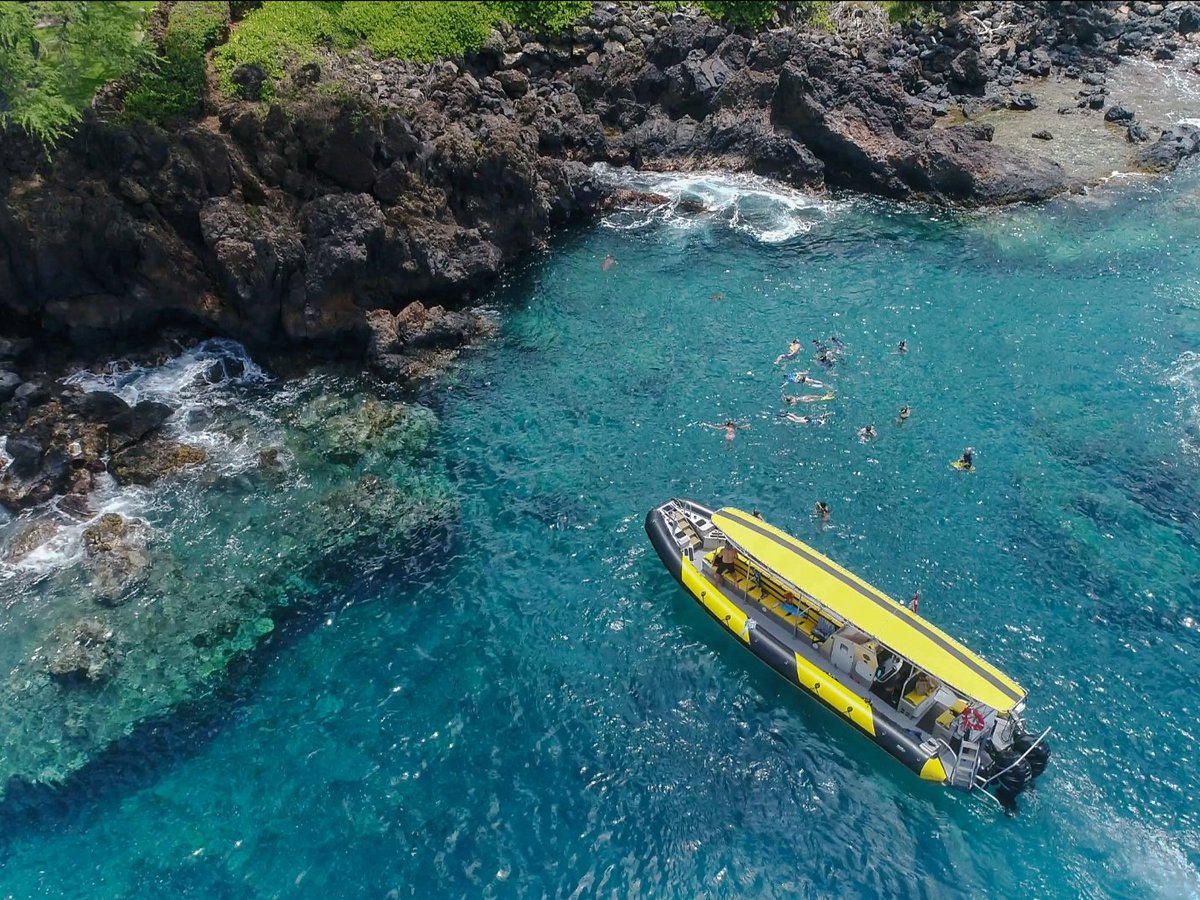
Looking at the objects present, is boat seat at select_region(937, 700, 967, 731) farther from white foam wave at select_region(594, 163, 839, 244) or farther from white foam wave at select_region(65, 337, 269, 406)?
white foam wave at select_region(65, 337, 269, 406)

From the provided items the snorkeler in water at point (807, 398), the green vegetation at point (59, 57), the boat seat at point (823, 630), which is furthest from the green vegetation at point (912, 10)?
the boat seat at point (823, 630)

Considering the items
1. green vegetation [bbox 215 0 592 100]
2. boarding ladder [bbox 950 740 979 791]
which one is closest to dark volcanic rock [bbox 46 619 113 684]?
boarding ladder [bbox 950 740 979 791]

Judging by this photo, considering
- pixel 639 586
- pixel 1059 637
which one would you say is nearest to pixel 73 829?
pixel 639 586

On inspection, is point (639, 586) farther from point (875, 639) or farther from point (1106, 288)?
point (1106, 288)

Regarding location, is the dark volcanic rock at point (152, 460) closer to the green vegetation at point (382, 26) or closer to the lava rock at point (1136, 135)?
the green vegetation at point (382, 26)

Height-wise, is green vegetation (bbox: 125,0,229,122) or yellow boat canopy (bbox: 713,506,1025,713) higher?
green vegetation (bbox: 125,0,229,122)

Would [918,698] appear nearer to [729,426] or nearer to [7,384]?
[729,426]
